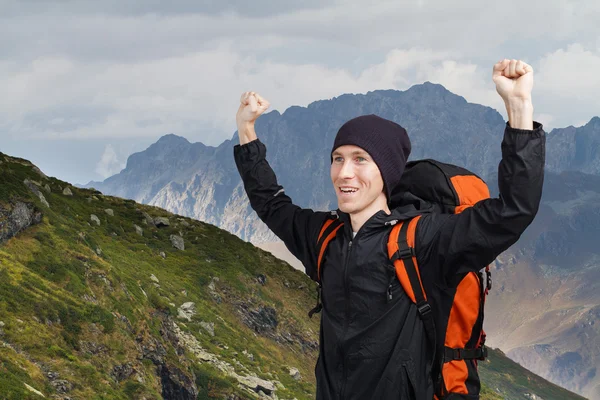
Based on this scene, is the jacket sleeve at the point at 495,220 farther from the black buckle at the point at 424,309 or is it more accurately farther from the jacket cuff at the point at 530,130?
the black buckle at the point at 424,309

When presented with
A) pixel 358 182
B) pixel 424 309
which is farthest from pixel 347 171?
pixel 424 309

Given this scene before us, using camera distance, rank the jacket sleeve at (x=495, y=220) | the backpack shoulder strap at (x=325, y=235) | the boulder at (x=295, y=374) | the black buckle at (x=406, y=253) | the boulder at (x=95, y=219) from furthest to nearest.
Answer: the boulder at (x=95, y=219) → the boulder at (x=295, y=374) → the backpack shoulder strap at (x=325, y=235) → the black buckle at (x=406, y=253) → the jacket sleeve at (x=495, y=220)

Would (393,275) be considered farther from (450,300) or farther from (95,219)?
(95,219)

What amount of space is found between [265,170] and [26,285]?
19.9 meters

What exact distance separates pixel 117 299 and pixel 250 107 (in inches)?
931

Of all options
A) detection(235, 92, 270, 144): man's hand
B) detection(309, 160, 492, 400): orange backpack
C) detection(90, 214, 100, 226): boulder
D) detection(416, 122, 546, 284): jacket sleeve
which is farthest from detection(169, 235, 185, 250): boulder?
detection(416, 122, 546, 284): jacket sleeve

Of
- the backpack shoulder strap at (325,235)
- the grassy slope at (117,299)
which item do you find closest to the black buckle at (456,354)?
the backpack shoulder strap at (325,235)

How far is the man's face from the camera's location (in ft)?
19.0

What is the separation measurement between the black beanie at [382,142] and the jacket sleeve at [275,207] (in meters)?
1.07

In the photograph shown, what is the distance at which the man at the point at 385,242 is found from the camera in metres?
4.98

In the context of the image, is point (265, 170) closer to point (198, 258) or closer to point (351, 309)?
point (351, 309)

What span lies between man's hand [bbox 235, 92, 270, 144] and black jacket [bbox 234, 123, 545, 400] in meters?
2.02

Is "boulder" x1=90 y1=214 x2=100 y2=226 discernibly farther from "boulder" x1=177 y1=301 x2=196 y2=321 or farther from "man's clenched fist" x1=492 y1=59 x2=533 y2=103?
"man's clenched fist" x1=492 y1=59 x2=533 y2=103

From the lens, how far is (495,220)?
4973mm
